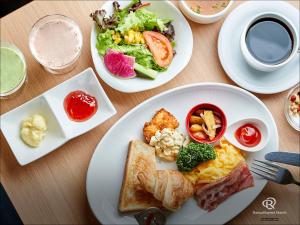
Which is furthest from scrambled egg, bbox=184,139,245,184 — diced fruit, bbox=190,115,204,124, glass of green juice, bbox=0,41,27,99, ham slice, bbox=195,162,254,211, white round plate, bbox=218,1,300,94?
glass of green juice, bbox=0,41,27,99

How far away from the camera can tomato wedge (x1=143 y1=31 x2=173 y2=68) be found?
183 cm

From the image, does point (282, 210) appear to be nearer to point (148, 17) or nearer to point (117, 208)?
point (117, 208)

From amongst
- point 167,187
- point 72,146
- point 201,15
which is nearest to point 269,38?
point 201,15

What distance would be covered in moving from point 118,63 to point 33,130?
1.43ft

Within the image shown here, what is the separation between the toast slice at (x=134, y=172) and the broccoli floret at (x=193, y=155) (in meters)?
0.12

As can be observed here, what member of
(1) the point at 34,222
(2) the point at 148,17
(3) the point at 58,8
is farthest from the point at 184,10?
(1) the point at 34,222

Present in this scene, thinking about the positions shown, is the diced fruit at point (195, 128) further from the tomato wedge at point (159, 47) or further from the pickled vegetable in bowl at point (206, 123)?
the tomato wedge at point (159, 47)

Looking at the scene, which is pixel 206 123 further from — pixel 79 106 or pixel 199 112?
pixel 79 106

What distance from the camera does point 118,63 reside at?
1.77m

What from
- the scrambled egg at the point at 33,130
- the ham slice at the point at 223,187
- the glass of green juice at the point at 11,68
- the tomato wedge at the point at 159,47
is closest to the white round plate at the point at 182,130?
the ham slice at the point at 223,187

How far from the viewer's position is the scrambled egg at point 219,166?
5.89ft

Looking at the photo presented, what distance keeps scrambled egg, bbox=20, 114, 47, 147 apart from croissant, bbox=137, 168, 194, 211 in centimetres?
43

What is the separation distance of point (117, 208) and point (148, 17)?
0.81 meters

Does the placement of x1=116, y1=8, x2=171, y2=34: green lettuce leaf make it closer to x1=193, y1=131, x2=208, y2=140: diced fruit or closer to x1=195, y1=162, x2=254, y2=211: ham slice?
x1=193, y1=131, x2=208, y2=140: diced fruit
